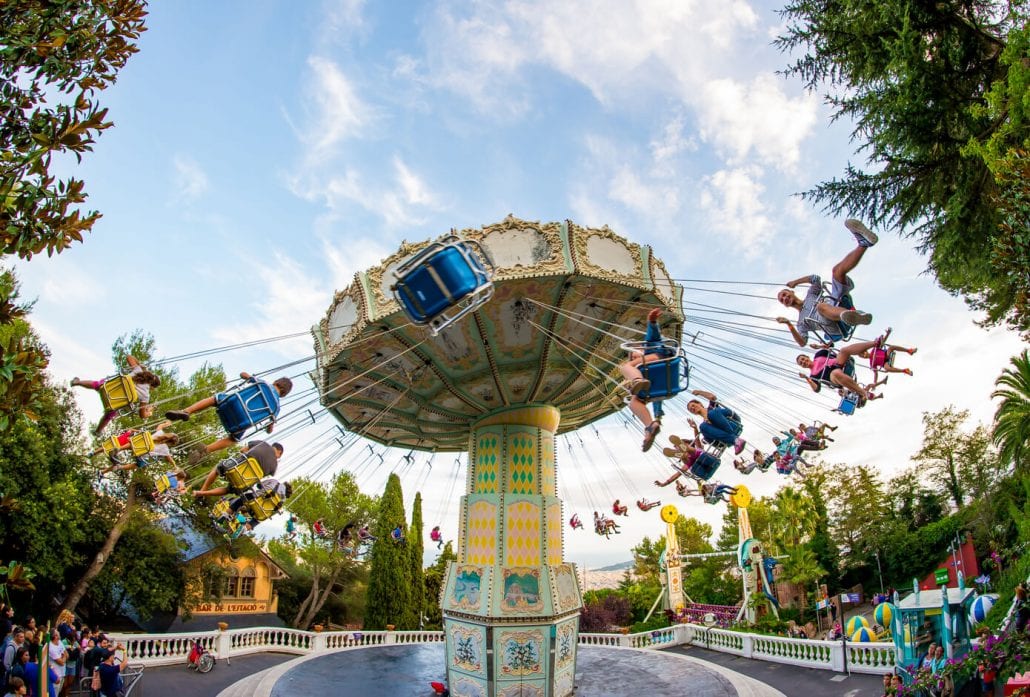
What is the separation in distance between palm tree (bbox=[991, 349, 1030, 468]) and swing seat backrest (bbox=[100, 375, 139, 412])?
1897 cm

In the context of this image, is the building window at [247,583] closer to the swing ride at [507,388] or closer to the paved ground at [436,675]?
the paved ground at [436,675]

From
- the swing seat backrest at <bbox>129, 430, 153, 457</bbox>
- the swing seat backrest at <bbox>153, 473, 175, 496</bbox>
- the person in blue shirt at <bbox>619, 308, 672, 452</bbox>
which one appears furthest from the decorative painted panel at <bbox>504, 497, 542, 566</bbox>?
the swing seat backrest at <bbox>129, 430, 153, 457</bbox>

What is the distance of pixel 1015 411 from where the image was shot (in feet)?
53.4

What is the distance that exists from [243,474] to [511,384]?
19.2 feet

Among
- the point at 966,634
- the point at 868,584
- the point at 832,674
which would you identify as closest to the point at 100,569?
the point at 832,674

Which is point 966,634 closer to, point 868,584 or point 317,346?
point 317,346

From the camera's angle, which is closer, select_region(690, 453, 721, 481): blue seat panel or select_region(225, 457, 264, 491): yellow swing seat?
select_region(690, 453, 721, 481): blue seat panel

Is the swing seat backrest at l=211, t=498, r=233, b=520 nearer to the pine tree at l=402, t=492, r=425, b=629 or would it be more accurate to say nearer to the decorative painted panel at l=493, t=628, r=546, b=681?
the decorative painted panel at l=493, t=628, r=546, b=681

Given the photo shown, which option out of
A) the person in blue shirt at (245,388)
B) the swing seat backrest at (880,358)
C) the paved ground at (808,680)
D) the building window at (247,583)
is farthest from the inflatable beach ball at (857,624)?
the building window at (247,583)

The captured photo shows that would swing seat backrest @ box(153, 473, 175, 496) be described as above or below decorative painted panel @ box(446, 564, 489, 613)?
above

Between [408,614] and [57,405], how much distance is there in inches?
648

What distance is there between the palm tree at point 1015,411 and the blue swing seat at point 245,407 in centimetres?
1739

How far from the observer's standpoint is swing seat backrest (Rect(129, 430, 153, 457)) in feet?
28.6

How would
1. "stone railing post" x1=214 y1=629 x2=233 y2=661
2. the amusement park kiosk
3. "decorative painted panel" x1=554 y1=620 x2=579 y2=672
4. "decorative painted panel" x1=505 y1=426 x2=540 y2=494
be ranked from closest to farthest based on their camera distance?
the amusement park kiosk, "decorative painted panel" x1=554 y1=620 x2=579 y2=672, "decorative painted panel" x1=505 y1=426 x2=540 y2=494, "stone railing post" x1=214 y1=629 x2=233 y2=661
